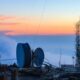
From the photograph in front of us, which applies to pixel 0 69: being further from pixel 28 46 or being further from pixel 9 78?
pixel 28 46

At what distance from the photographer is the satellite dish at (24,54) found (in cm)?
2023

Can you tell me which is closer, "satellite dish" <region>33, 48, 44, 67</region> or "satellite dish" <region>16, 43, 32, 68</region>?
"satellite dish" <region>16, 43, 32, 68</region>

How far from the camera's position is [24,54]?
66.4 ft

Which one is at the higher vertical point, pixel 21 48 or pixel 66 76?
pixel 21 48

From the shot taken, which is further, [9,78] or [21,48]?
[9,78]

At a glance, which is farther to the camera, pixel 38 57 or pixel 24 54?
pixel 38 57

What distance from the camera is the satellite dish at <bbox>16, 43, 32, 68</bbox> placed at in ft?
66.4

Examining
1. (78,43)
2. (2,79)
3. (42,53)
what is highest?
(78,43)

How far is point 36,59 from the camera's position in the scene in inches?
908

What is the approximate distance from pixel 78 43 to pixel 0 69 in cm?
4906

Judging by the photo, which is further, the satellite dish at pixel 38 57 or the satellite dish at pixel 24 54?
the satellite dish at pixel 38 57

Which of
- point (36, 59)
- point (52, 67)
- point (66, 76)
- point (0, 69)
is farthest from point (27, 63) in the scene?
point (52, 67)

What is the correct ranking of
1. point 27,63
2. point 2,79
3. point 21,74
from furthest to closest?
point 21,74, point 2,79, point 27,63

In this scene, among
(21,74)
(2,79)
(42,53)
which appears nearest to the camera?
(2,79)
